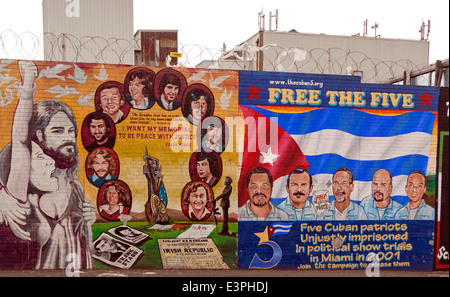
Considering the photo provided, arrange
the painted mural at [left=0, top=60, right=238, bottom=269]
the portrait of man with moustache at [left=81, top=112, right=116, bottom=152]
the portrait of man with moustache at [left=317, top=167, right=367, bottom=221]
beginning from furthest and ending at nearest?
the portrait of man with moustache at [left=317, top=167, right=367, bottom=221]
the portrait of man with moustache at [left=81, top=112, right=116, bottom=152]
the painted mural at [left=0, top=60, right=238, bottom=269]

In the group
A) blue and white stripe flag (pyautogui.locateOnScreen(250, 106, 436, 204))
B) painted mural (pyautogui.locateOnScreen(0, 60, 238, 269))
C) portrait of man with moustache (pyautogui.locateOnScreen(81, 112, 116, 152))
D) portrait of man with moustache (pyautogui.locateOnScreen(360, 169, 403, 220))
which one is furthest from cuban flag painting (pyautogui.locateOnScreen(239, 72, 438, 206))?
portrait of man with moustache (pyautogui.locateOnScreen(81, 112, 116, 152))

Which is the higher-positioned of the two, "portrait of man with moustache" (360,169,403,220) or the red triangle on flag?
the red triangle on flag

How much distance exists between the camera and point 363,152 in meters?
7.73

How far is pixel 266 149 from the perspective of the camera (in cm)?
750

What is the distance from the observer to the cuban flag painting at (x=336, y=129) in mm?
7465

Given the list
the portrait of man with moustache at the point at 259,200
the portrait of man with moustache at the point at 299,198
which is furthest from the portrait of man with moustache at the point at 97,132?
the portrait of man with moustache at the point at 299,198

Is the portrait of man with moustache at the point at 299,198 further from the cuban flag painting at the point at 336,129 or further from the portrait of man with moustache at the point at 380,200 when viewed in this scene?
the portrait of man with moustache at the point at 380,200

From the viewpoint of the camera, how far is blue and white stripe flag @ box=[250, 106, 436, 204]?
757 centimetres

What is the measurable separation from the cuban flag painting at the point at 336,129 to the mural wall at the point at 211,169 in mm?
21

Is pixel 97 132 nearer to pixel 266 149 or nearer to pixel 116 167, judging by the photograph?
pixel 116 167

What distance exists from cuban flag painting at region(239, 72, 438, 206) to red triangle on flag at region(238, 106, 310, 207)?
20mm

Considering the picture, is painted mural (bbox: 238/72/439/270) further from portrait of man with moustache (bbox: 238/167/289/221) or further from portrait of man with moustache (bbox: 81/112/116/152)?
portrait of man with moustache (bbox: 81/112/116/152)

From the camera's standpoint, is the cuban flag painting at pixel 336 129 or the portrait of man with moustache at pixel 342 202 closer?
the cuban flag painting at pixel 336 129

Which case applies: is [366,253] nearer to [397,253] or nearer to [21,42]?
[397,253]
